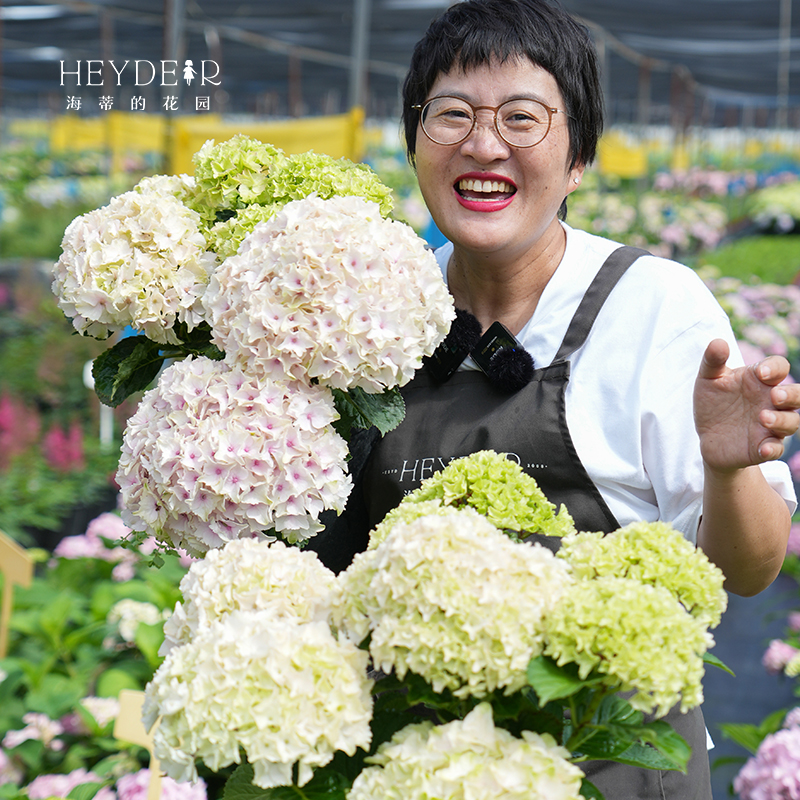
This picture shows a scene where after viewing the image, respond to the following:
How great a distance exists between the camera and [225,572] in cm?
92

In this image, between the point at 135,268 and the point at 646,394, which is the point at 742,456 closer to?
the point at 646,394

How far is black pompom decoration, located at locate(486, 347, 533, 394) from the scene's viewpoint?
1.45 m

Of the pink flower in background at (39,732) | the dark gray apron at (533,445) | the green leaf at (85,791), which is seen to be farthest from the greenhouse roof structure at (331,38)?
the green leaf at (85,791)

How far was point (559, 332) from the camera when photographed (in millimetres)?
1486

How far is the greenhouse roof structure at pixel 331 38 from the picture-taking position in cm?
883

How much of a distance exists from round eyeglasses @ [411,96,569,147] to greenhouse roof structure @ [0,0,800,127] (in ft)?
5.34

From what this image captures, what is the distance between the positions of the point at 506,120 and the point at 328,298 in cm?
54

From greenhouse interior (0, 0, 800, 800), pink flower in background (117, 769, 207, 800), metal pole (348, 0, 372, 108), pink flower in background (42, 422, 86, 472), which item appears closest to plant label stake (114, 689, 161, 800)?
greenhouse interior (0, 0, 800, 800)

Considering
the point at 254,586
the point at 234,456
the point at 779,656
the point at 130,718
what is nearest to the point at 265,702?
the point at 254,586

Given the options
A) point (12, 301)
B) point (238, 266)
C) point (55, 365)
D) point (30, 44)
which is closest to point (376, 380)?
point (238, 266)

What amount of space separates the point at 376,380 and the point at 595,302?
1.74ft

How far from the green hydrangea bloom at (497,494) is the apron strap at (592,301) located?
45 cm

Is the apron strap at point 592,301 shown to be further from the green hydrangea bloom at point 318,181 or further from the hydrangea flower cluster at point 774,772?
the hydrangea flower cluster at point 774,772

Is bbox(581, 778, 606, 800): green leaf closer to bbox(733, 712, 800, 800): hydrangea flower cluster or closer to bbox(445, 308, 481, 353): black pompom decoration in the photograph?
bbox(445, 308, 481, 353): black pompom decoration
